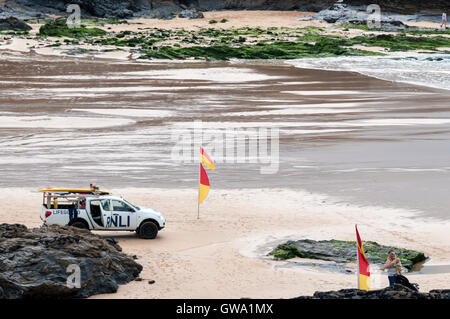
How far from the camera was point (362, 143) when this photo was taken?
99.5ft

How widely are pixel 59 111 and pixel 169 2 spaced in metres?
60.2

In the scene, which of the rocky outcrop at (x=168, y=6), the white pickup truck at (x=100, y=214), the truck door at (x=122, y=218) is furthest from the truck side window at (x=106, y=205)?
the rocky outcrop at (x=168, y=6)

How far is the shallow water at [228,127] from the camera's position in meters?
25.2

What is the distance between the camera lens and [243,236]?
64.8ft

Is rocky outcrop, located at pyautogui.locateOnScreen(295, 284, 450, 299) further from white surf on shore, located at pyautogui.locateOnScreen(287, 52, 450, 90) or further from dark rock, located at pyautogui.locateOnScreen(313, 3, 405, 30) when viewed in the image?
dark rock, located at pyautogui.locateOnScreen(313, 3, 405, 30)

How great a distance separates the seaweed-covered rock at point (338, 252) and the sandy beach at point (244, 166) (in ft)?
1.12

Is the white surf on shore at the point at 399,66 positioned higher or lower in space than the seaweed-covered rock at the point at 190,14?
lower

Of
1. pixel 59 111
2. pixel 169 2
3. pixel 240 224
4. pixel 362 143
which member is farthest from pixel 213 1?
pixel 240 224

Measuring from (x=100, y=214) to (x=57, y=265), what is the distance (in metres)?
4.71

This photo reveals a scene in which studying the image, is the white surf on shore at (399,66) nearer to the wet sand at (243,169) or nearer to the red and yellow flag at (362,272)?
the wet sand at (243,169)

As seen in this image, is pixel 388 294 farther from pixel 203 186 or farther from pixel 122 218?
pixel 203 186

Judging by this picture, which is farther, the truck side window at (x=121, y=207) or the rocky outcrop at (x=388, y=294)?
the truck side window at (x=121, y=207)

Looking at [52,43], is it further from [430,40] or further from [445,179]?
[445,179]

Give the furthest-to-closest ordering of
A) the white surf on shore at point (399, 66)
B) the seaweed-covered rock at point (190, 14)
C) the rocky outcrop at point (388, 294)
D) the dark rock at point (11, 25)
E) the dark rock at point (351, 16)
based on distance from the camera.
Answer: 1. the seaweed-covered rock at point (190, 14)
2. the dark rock at point (351, 16)
3. the dark rock at point (11, 25)
4. the white surf on shore at point (399, 66)
5. the rocky outcrop at point (388, 294)
